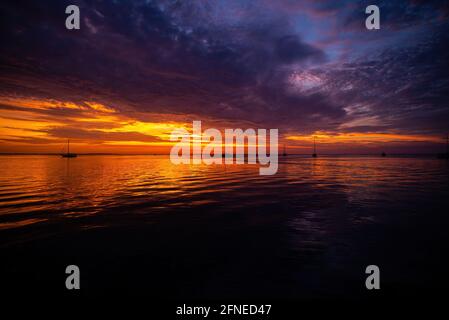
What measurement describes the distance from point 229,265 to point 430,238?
27.1 feet

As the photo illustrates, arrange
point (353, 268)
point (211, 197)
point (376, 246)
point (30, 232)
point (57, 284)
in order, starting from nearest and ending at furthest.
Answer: point (57, 284) → point (353, 268) → point (376, 246) → point (30, 232) → point (211, 197)

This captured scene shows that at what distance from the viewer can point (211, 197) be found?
59.3 ft

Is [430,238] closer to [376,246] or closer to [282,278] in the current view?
[376,246]

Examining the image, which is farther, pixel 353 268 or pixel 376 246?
pixel 376 246

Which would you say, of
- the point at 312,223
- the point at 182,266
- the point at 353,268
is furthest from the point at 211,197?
the point at 353,268

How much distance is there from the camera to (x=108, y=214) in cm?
1286

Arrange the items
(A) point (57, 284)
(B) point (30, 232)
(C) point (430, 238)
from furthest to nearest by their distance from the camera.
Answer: (B) point (30, 232) → (C) point (430, 238) → (A) point (57, 284)

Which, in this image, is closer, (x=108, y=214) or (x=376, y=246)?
(x=376, y=246)
